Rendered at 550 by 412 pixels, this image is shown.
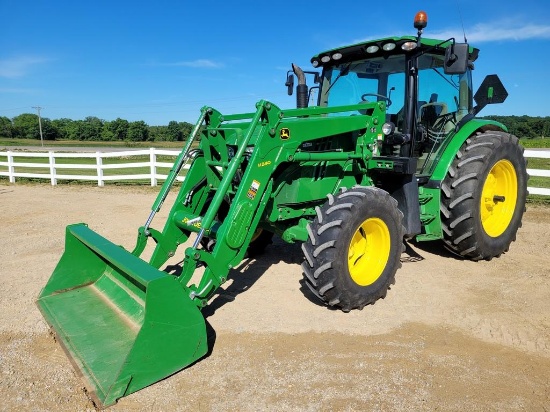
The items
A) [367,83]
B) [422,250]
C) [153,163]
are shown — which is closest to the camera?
[367,83]

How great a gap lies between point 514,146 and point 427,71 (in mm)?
1596

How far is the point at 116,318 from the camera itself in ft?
11.1

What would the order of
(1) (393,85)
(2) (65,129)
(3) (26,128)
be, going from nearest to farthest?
(1) (393,85) < (2) (65,129) < (3) (26,128)

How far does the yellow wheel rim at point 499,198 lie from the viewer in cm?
547

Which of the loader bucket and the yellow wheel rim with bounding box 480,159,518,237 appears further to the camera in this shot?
the yellow wheel rim with bounding box 480,159,518,237

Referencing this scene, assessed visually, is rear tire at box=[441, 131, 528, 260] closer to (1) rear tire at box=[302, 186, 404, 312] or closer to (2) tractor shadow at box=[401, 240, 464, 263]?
(2) tractor shadow at box=[401, 240, 464, 263]

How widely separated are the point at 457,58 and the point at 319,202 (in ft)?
6.41

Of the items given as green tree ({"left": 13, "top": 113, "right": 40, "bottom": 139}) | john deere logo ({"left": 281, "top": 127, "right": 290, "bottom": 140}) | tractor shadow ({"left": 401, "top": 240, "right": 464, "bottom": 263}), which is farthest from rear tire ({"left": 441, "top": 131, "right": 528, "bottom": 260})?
green tree ({"left": 13, "top": 113, "right": 40, "bottom": 139})

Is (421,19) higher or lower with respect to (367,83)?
higher

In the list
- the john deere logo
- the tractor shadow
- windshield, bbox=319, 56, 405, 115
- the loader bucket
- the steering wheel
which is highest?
windshield, bbox=319, 56, 405, 115

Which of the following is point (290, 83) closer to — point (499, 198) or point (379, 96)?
point (379, 96)

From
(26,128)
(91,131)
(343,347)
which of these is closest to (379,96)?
(343,347)

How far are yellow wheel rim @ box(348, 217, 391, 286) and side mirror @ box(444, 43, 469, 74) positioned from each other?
168cm

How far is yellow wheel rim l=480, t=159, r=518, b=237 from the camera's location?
547cm
